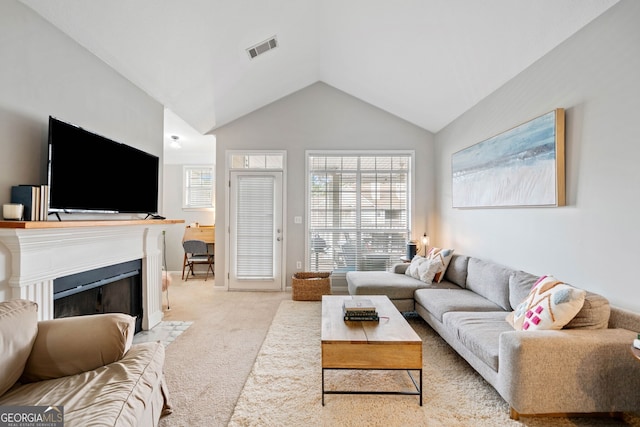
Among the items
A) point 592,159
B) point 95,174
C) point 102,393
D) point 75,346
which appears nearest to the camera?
point 102,393

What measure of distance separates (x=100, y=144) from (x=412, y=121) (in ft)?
13.1

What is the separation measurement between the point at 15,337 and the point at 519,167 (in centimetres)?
357

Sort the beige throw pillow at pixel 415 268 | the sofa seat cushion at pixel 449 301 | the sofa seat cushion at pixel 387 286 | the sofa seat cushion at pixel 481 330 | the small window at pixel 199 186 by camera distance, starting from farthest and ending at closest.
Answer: the small window at pixel 199 186 → the beige throw pillow at pixel 415 268 → the sofa seat cushion at pixel 387 286 → the sofa seat cushion at pixel 449 301 → the sofa seat cushion at pixel 481 330

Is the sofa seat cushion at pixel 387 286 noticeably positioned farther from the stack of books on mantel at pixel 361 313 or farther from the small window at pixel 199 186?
the small window at pixel 199 186

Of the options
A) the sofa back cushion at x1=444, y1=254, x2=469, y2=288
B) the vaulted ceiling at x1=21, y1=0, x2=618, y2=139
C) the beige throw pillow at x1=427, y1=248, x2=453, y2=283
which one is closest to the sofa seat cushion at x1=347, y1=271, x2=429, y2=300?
the beige throw pillow at x1=427, y1=248, x2=453, y2=283

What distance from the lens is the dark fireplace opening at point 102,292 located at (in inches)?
89.6

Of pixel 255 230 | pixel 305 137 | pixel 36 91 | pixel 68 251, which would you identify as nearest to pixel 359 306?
pixel 68 251

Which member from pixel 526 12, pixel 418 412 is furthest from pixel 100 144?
pixel 526 12

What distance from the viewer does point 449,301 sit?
2.89 m

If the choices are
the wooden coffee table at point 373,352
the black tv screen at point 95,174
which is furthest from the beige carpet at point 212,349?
the black tv screen at point 95,174

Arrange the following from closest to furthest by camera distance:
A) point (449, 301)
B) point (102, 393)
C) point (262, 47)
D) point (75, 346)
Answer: point (102, 393), point (75, 346), point (449, 301), point (262, 47)

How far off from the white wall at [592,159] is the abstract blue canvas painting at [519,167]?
8 cm

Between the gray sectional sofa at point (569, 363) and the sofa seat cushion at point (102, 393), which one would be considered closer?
the sofa seat cushion at point (102, 393)

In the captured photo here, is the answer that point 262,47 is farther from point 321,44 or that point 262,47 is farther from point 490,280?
point 490,280
